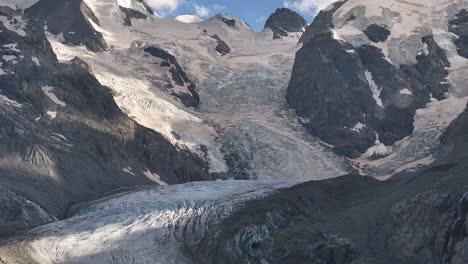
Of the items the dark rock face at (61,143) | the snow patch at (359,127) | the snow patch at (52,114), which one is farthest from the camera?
the snow patch at (359,127)

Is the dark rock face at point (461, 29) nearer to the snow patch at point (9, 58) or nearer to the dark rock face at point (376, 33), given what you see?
the dark rock face at point (376, 33)

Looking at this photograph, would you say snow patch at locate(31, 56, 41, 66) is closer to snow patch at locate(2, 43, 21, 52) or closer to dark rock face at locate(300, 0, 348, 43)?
snow patch at locate(2, 43, 21, 52)

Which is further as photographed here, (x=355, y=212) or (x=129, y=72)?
(x=129, y=72)

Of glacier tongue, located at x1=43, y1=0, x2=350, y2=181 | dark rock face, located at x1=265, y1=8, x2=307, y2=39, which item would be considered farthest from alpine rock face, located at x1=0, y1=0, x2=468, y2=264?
dark rock face, located at x1=265, y1=8, x2=307, y2=39

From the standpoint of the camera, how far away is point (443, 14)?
138m

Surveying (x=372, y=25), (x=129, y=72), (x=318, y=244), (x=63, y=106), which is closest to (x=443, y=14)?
(x=372, y=25)

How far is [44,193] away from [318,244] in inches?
1024

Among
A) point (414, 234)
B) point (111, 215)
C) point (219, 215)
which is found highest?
point (414, 234)

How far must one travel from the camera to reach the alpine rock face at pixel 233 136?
145 feet

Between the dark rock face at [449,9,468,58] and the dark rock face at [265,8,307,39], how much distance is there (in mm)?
52374

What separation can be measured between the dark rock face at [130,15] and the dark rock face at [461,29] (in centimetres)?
5745

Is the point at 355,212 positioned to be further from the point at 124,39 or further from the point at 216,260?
the point at 124,39

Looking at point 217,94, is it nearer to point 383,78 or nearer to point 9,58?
point 383,78

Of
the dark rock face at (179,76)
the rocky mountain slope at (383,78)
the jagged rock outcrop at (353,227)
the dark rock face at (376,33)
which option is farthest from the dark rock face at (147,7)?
the jagged rock outcrop at (353,227)
